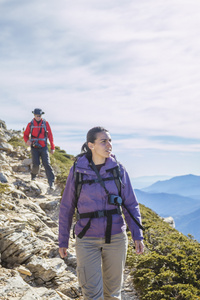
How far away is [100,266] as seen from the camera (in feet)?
11.5

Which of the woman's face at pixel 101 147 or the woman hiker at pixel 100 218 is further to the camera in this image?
the woman's face at pixel 101 147

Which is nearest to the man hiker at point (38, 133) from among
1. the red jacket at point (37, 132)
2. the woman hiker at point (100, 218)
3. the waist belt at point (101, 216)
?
the red jacket at point (37, 132)

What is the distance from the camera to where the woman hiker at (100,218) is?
348cm

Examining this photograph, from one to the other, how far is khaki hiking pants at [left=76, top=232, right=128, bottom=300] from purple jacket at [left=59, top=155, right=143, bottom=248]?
5.3 inches

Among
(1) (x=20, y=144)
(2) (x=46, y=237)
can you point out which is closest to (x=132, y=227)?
(2) (x=46, y=237)

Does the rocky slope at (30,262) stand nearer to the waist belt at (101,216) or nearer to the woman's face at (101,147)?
the waist belt at (101,216)

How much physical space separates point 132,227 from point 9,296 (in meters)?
2.32

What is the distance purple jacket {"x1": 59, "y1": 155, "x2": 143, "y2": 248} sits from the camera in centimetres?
356

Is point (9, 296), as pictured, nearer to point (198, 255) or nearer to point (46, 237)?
point (46, 237)

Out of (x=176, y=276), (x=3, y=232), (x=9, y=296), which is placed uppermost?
(x=3, y=232)

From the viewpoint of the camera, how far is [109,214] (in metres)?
3.56

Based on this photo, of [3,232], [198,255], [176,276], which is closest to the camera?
[3,232]

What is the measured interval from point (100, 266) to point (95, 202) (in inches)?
32.7

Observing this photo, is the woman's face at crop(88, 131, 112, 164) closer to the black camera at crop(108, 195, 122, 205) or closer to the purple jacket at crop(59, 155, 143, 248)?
the purple jacket at crop(59, 155, 143, 248)
